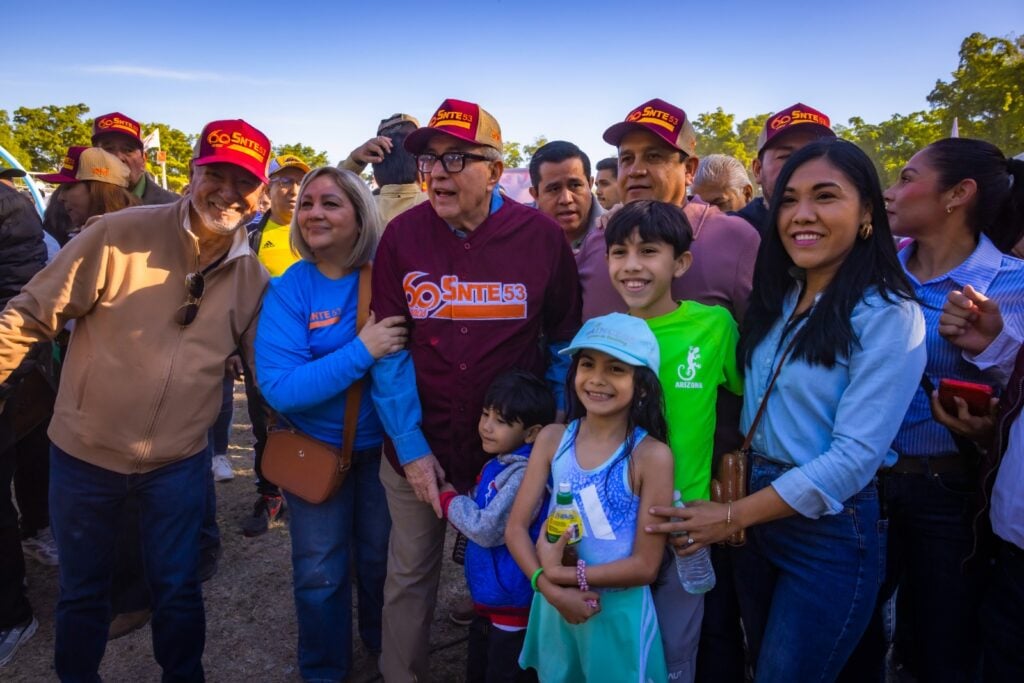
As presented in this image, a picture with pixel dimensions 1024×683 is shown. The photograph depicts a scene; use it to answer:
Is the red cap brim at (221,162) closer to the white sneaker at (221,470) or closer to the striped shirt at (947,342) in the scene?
the striped shirt at (947,342)

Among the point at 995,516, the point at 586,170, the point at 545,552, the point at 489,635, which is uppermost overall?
the point at 586,170

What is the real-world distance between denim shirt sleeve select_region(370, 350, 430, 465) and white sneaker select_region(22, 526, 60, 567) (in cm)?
319

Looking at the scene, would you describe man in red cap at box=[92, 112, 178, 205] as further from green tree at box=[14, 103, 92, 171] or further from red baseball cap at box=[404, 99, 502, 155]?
green tree at box=[14, 103, 92, 171]

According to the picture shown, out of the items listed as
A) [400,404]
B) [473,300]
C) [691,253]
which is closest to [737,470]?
[691,253]

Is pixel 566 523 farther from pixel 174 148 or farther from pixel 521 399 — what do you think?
pixel 174 148

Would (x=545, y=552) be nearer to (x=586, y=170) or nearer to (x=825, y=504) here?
(x=825, y=504)

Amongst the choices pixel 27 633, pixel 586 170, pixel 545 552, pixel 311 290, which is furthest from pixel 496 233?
pixel 27 633

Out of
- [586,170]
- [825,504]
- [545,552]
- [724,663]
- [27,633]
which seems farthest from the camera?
[586,170]

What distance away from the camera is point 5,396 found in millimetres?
2855

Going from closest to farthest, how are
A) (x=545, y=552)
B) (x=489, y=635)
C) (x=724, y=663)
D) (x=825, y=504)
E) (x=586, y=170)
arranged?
(x=825, y=504), (x=545, y=552), (x=724, y=663), (x=489, y=635), (x=586, y=170)

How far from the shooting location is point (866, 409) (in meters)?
1.77

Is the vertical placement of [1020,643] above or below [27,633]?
above

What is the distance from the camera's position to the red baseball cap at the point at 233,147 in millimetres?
2596

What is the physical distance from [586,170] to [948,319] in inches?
107
